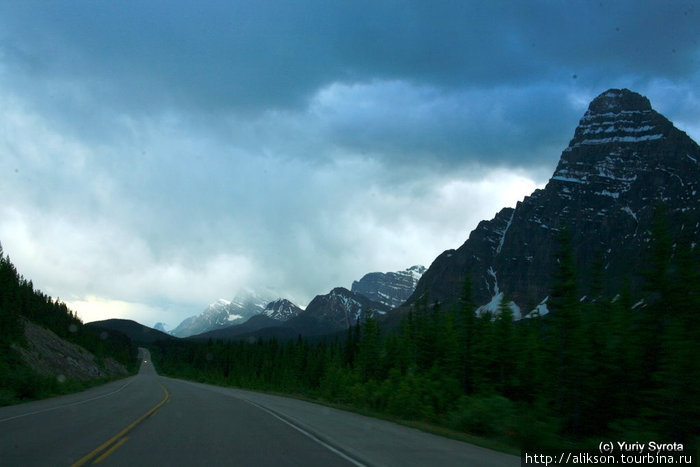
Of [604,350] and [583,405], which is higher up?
[604,350]

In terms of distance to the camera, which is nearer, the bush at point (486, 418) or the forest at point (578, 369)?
the forest at point (578, 369)

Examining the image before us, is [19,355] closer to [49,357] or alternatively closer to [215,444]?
[49,357]

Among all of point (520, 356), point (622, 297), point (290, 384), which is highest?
point (622, 297)

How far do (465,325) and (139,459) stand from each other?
3341 cm

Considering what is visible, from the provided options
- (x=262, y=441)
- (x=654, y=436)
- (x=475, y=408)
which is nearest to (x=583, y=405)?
(x=475, y=408)

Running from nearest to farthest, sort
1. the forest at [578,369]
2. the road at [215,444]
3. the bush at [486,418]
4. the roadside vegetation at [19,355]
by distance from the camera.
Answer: the road at [215,444], the forest at [578,369], the bush at [486,418], the roadside vegetation at [19,355]

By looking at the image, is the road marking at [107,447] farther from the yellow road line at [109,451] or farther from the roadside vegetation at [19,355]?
the roadside vegetation at [19,355]

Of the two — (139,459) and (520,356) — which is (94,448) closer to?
(139,459)

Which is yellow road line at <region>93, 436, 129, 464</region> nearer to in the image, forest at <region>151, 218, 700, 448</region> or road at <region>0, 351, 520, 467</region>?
road at <region>0, 351, 520, 467</region>

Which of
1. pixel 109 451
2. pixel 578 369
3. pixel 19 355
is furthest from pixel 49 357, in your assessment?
pixel 109 451

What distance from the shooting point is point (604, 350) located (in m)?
22.3

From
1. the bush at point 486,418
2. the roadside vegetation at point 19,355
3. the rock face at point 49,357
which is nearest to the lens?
the bush at point 486,418

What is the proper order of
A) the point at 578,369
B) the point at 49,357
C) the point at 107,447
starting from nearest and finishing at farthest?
the point at 107,447 < the point at 578,369 < the point at 49,357

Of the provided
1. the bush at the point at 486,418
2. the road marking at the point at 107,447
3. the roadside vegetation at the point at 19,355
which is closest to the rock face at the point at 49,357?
the roadside vegetation at the point at 19,355
